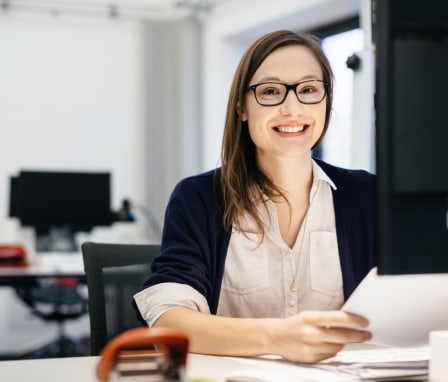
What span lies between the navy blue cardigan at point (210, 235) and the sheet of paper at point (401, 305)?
0.49 metres

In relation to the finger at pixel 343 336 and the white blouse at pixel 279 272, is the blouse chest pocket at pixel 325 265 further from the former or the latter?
the finger at pixel 343 336

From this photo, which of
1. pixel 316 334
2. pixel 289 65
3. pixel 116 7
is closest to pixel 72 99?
pixel 116 7

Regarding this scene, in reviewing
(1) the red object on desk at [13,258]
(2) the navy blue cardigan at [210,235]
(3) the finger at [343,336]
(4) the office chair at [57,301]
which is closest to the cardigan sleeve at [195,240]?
(2) the navy blue cardigan at [210,235]

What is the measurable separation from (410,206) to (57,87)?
543 centimetres

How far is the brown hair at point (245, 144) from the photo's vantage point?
151 centimetres

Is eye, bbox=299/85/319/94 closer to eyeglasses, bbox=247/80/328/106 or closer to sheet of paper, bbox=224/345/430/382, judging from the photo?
eyeglasses, bbox=247/80/328/106

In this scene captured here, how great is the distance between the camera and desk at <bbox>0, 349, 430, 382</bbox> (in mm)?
1009

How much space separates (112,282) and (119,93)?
474cm

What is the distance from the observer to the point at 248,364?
1.11m

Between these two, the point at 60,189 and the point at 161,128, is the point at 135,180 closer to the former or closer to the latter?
the point at 161,128

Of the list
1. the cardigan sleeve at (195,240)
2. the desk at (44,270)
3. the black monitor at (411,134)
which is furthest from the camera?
the desk at (44,270)

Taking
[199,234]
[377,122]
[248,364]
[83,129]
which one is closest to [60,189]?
[83,129]

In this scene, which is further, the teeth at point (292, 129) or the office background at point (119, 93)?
the office background at point (119, 93)

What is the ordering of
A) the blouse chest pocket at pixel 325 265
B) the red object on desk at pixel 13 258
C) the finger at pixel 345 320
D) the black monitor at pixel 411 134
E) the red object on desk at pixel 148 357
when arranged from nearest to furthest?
1. the red object on desk at pixel 148 357
2. the black monitor at pixel 411 134
3. the finger at pixel 345 320
4. the blouse chest pocket at pixel 325 265
5. the red object on desk at pixel 13 258
